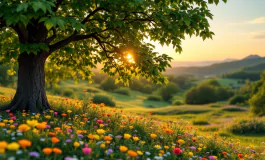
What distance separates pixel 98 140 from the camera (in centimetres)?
579

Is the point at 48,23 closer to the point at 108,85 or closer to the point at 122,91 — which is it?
the point at 122,91

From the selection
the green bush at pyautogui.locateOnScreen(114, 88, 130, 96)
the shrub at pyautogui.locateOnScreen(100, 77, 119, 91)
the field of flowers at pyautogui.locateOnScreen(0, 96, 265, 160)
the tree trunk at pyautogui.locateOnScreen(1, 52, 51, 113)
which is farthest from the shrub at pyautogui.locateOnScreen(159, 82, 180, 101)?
the tree trunk at pyautogui.locateOnScreen(1, 52, 51, 113)

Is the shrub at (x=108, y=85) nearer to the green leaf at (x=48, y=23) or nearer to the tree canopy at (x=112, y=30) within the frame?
the tree canopy at (x=112, y=30)

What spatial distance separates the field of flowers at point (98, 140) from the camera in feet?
13.9

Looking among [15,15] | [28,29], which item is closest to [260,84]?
[28,29]

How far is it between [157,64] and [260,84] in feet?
124

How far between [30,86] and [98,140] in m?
5.04

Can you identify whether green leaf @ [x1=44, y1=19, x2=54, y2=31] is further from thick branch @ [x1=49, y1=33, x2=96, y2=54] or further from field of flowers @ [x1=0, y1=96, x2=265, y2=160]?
thick branch @ [x1=49, y1=33, x2=96, y2=54]

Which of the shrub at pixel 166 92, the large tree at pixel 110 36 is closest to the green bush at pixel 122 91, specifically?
the shrub at pixel 166 92

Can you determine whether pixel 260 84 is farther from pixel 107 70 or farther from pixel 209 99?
pixel 107 70

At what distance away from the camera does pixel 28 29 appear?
31.7 ft

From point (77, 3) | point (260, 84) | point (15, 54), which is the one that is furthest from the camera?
point (260, 84)

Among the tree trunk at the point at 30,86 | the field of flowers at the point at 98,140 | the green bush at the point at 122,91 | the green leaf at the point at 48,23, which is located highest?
the green leaf at the point at 48,23

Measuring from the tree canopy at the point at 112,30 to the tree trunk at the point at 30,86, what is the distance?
42cm
